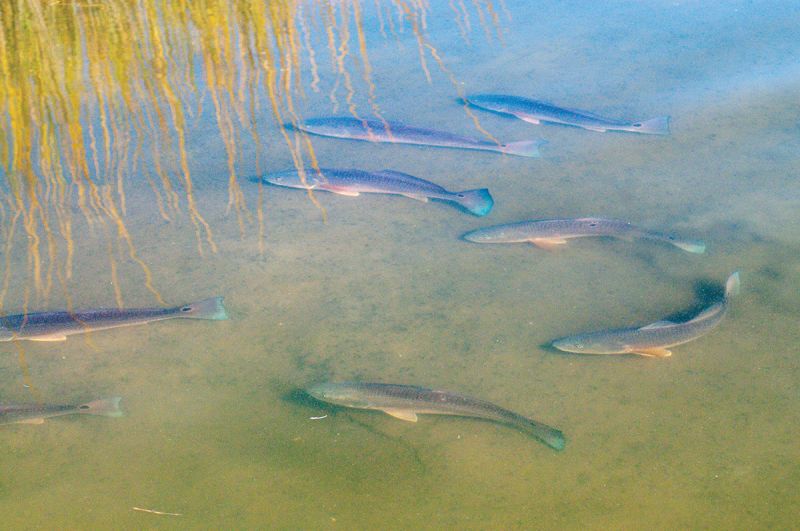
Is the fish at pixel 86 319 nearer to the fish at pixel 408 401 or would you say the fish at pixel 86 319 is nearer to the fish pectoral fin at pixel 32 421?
the fish pectoral fin at pixel 32 421

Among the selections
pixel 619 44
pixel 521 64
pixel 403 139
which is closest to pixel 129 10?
pixel 403 139

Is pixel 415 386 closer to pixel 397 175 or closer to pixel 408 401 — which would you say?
pixel 408 401

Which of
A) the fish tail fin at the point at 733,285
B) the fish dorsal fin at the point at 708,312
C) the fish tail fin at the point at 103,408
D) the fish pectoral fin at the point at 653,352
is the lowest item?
the fish tail fin at the point at 103,408

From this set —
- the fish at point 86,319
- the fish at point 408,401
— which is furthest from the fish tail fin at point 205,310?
the fish at point 408,401

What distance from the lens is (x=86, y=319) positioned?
3092 millimetres

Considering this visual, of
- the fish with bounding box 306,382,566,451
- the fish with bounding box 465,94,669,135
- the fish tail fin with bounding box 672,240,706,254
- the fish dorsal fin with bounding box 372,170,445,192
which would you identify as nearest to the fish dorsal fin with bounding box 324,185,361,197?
the fish dorsal fin with bounding box 372,170,445,192

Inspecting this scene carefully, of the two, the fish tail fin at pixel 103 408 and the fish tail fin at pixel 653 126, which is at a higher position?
the fish tail fin at pixel 653 126

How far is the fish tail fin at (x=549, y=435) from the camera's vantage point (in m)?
2.56

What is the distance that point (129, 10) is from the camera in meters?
5.00

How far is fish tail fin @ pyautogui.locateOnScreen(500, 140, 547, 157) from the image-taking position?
4324mm

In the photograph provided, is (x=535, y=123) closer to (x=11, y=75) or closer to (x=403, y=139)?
(x=403, y=139)

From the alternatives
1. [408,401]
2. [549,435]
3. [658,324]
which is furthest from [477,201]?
[549,435]

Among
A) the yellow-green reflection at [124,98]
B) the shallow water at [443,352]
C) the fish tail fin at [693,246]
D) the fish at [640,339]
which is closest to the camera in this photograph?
the shallow water at [443,352]

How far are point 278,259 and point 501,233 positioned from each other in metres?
1.14
